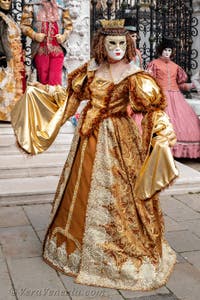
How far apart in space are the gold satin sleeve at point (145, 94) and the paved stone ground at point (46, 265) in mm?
1247

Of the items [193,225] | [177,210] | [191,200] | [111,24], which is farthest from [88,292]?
[191,200]

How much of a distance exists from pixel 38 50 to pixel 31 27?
0.36 m

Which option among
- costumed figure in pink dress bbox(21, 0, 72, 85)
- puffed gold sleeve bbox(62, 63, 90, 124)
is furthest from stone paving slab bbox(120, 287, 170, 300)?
costumed figure in pink dress bbox(21, 0, 72, 85)

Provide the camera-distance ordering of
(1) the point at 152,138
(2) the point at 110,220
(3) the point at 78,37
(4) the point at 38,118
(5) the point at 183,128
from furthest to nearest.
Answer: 1. (3) the point at 78,37
2. (5) the point at 183,128
3. (4) the point at 38,118
4. (2) the point at 110,220
5. (1) the point at 152,138

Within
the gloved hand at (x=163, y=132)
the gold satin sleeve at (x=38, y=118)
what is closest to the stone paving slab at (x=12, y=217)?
the gold satin sleeve at (x=38, y=118)

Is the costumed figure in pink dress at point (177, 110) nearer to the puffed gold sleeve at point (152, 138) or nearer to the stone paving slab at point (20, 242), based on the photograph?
the stone paving slab at point (20, 242)

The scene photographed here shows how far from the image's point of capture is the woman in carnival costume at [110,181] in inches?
136

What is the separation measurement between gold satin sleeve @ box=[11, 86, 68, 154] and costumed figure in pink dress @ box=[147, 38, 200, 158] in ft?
12.4

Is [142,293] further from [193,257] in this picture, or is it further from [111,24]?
[111,24]

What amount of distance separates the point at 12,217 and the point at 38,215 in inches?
10.1

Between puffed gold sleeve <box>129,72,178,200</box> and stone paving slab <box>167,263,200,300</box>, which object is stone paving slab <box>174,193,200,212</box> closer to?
stone paving slab <box>167,263,200,300</box>

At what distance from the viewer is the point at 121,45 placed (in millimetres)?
3564

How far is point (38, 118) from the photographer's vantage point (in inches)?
153

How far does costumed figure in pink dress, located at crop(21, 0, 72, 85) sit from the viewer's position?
720 cm
